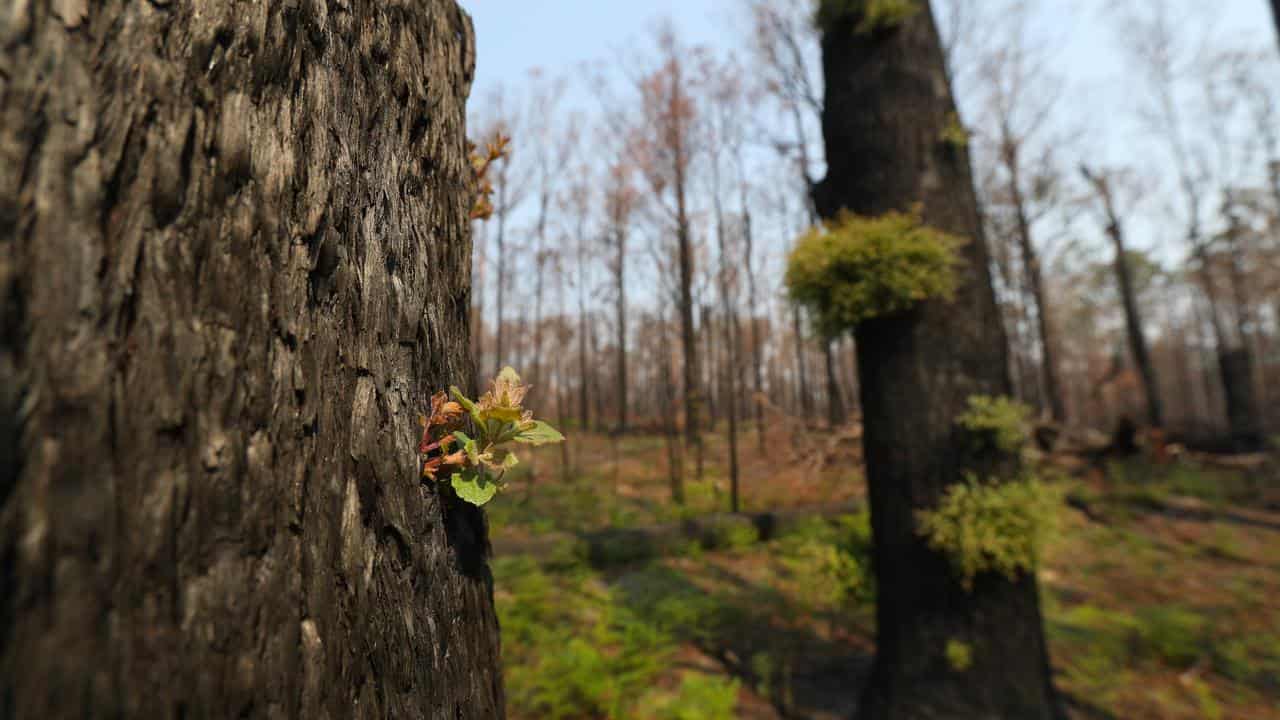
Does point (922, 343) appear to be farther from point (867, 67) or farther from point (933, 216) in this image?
point (867, 67)

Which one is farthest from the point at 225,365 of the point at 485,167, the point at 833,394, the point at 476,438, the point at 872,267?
the point at 833,394

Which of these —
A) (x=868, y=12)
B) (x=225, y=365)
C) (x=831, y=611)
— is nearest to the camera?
(x=225, y=365)

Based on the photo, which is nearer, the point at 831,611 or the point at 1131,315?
the point at 831,611

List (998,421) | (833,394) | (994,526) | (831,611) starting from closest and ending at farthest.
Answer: (994,526) < (998,421) < (831,611) < (833,394)

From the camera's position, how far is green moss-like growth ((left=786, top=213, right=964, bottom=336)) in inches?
136

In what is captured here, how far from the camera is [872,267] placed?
3.56 metres

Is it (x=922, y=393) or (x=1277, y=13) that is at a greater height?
(x=1277, y=13)

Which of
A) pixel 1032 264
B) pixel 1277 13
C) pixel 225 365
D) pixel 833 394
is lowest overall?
pixel 225 365

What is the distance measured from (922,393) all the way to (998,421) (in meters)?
0.44

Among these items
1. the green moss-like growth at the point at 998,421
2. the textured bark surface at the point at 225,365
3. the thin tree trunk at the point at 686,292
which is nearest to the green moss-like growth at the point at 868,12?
the green moss-like growth at the point at 998,421

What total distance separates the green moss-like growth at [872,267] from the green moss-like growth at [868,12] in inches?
53.4

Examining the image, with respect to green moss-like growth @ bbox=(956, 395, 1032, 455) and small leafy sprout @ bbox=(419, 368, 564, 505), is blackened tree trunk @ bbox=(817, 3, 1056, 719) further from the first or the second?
small leafy sprout @ bbox=(419, 368, 564, 505)

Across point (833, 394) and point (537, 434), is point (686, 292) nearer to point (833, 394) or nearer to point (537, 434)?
point (833, 394)

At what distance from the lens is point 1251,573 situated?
6.46 metres
